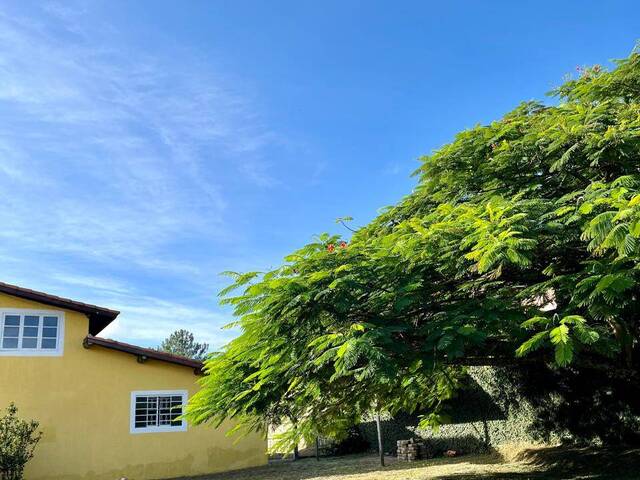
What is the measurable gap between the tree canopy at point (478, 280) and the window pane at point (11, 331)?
9432 mm

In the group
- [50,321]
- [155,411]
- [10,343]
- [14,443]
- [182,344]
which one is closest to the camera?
[14,443]

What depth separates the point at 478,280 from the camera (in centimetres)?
885

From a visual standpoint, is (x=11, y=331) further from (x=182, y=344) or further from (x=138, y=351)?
(x=182, y=344)

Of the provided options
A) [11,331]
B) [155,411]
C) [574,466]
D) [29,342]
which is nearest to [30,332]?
[29,342]

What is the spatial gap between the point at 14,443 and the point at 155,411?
4.29 meters

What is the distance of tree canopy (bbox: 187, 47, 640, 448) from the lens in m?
7.05

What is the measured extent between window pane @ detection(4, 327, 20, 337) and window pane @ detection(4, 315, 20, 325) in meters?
0.16

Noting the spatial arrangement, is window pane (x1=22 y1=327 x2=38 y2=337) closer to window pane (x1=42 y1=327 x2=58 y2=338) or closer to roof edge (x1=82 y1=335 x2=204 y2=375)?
window pane (x1=42 y1=327 x2=58 y2=338)

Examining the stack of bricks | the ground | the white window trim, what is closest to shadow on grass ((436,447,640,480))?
the ground

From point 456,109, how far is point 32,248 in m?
11.9

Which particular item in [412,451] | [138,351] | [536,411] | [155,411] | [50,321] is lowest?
[412,451]

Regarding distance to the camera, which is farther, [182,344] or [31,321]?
[182,344]

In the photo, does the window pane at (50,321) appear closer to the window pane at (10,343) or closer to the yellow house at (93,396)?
the yellow house at (93,396)

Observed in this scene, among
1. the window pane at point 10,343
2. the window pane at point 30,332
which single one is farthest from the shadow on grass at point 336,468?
the window pane at point 10,343
